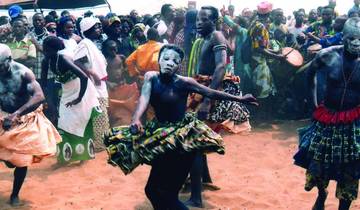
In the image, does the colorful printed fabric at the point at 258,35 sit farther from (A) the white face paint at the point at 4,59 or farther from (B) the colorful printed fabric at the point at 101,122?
(A) the white face paint at the point at 4,59

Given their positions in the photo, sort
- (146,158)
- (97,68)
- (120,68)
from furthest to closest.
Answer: (120,68) → (97,68) → (146,158)

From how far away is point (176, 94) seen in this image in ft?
13.2

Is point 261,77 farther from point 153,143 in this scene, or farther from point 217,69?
point 153,143

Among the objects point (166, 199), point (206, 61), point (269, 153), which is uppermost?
point (206, 61)

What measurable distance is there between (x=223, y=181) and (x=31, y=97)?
8.18 ft

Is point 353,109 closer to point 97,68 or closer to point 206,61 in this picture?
point 206,61

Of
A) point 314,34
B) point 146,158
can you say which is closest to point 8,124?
point 146,158

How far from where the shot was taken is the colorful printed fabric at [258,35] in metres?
8.48

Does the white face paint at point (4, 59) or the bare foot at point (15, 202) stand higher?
the white face paint at point (4, 59)

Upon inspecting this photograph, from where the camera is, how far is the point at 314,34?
30.2ft

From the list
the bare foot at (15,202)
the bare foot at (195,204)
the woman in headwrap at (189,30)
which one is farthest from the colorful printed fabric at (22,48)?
the bare foot at (195,204)

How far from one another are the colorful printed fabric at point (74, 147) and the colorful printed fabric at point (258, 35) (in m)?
3.21

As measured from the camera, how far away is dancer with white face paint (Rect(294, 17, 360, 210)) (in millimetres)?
4352

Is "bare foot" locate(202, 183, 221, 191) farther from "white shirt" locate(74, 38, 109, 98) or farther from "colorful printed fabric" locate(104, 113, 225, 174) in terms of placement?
"white shirt" locate(74, 38, 109, 98)
